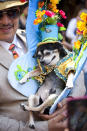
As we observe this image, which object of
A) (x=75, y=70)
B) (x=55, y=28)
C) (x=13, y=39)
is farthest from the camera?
(x=13, y=39)

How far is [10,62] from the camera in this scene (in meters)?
2.60

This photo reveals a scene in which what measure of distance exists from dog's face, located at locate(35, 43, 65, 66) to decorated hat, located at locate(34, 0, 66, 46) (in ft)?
0.17

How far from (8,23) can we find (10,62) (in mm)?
371

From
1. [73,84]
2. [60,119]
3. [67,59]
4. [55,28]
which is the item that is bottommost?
[60,119]

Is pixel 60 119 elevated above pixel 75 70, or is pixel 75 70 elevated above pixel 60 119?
pixel 75 70

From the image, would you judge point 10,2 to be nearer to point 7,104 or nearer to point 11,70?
point 11,70

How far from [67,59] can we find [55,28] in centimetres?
29

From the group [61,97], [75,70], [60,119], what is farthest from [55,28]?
[60,119]

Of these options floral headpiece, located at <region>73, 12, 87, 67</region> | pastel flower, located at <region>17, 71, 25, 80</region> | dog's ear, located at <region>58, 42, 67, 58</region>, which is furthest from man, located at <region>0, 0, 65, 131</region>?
floral headpiece, located at <region>73, 12, 87, 67</region>

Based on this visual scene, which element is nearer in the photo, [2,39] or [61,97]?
[61,97]

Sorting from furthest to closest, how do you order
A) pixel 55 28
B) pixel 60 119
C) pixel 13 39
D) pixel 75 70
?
1. pixel 13 39
2. pixel 55 28
3. pixel 75 70
4. pixel 60 119

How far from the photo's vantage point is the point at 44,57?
2.54 m

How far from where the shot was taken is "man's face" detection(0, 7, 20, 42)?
2.65 m

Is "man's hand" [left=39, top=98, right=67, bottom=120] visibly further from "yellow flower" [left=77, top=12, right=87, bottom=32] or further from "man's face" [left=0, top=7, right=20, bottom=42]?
"man's face" [left=0, top=7, right=20, bottom=42]
